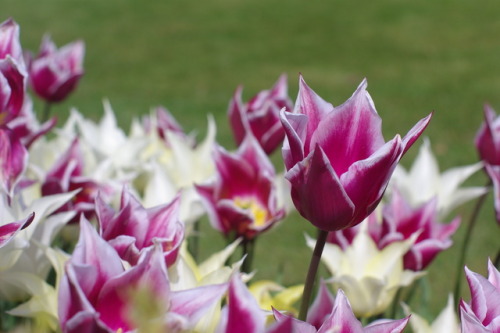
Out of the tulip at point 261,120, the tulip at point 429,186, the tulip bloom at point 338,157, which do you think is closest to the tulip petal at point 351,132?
the tulip bloom at point 338,157

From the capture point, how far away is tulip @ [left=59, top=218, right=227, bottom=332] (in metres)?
0.62

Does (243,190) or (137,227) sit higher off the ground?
(137,227)

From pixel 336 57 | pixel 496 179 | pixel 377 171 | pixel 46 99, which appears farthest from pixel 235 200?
pixel 336 57

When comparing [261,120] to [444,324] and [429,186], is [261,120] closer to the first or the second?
[429,186]

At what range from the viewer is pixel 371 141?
74 centimetres

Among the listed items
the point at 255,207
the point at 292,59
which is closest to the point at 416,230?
the point at 255,207

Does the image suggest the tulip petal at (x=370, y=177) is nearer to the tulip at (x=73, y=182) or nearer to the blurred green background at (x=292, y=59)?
the tulip at (x=73, y=182)

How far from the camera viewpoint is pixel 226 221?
1.24 m

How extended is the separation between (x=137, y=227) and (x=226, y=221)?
0.42 metres

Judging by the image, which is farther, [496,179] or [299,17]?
[299,17]

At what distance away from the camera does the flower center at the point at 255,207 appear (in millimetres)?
1273

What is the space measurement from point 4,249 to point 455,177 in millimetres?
887

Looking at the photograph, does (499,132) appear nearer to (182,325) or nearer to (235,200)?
(235,200)

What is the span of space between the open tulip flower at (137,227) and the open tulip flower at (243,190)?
36cm
